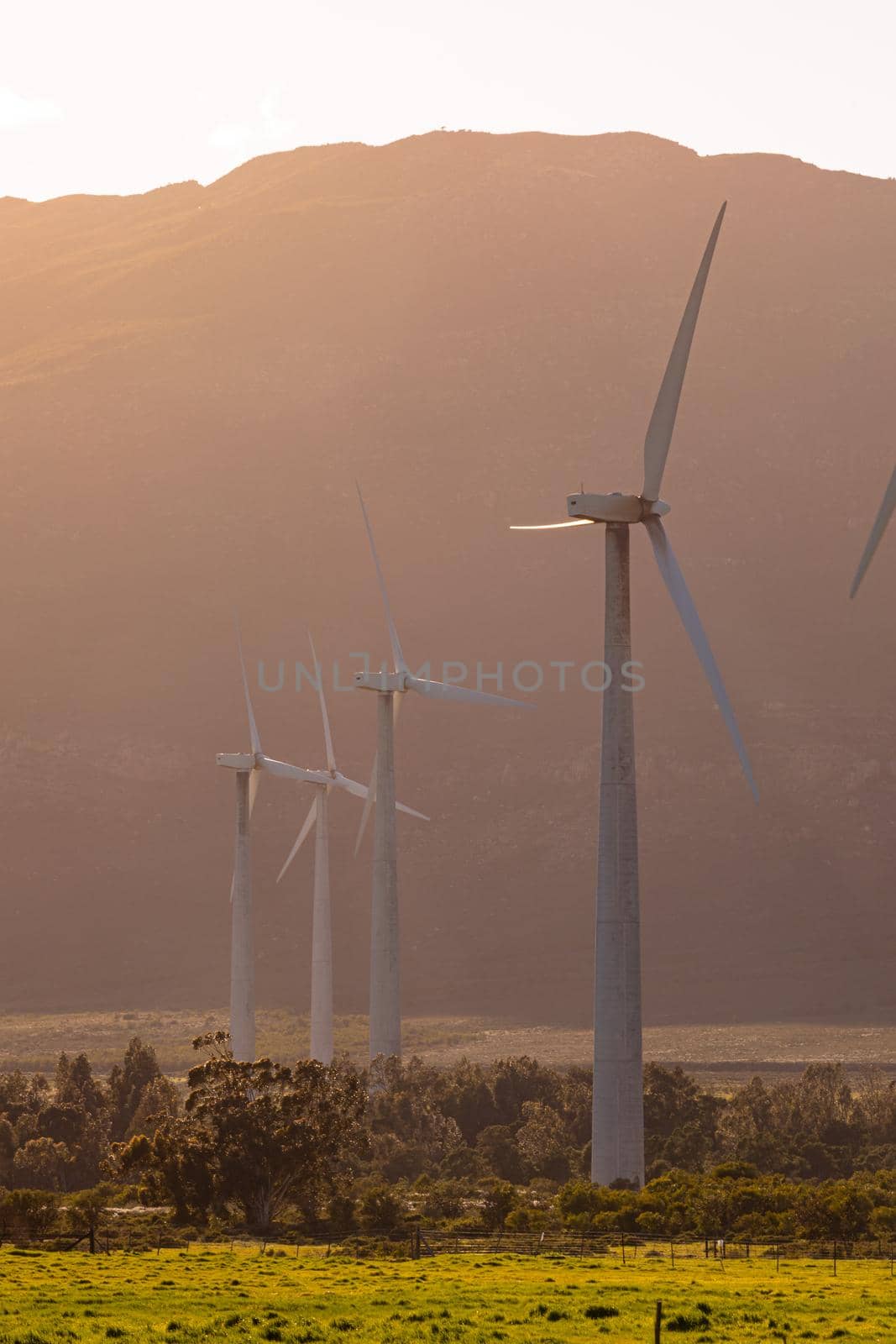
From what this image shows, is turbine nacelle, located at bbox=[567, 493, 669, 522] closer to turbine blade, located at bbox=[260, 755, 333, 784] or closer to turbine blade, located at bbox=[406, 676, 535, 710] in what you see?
turbine blade, located at bbox=[406, 676, 535, 710]

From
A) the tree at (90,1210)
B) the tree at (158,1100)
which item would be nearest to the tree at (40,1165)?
the tree at (90,1210)

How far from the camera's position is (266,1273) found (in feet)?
184

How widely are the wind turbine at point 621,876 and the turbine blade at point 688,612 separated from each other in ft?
0.23

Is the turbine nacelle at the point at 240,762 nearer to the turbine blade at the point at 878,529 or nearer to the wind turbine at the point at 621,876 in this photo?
the wind turbine at the point at 621,876

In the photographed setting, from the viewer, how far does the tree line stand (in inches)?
2623

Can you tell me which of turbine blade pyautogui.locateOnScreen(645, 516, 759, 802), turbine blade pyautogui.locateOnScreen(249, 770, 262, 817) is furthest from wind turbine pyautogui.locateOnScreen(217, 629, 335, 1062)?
turbine blade pyautogui.locateOnScreen(645, 516, 759, 802)

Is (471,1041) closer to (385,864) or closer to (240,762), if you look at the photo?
(240,762)

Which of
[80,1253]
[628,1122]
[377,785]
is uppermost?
[377,785]

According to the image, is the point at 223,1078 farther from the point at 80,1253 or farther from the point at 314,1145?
the point at 80,1253

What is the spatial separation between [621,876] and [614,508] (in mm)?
12474

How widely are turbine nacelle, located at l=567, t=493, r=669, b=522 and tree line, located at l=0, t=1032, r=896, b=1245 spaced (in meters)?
21.8

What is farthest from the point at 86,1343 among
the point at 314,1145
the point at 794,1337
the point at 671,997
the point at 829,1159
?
the point at 671,997

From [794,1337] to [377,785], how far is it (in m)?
55.8

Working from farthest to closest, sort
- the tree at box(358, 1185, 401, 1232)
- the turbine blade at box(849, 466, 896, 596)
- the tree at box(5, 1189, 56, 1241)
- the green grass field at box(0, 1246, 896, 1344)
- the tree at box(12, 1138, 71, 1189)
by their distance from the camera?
the tree at box(12, 1138, 71, 1189)
the tree at box(358, 1185, 401, 1232)
the tree at box(5, 1189, 56, 1241)
the green grass field at box(0, 1246, 896, 1344)
the turbine blade at box(849, 466, 896, 596)
